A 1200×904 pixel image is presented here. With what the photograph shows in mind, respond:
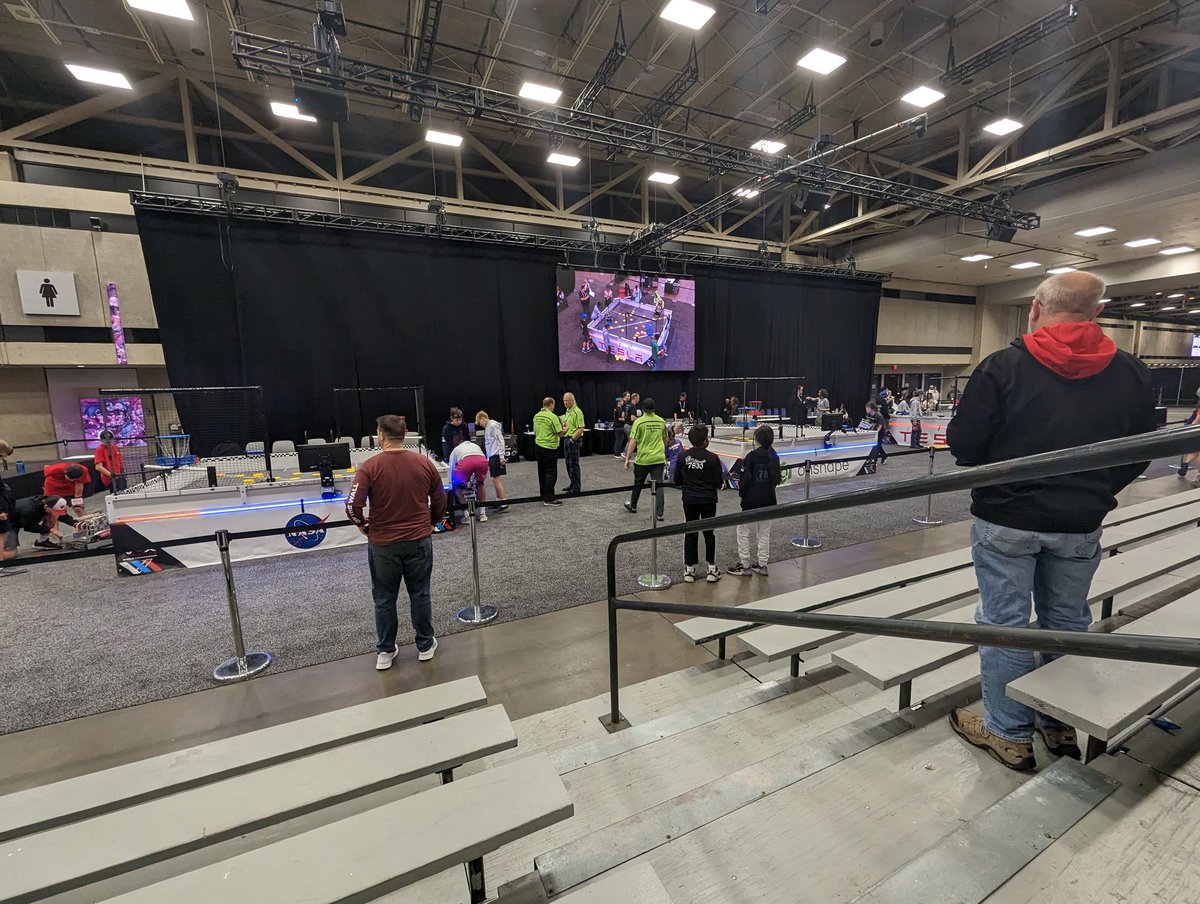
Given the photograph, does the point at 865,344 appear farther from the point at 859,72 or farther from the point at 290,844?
the point at 290,844

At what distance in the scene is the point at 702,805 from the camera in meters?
1.40

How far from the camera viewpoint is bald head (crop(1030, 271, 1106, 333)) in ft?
4.51

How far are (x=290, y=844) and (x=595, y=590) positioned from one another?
302 cm

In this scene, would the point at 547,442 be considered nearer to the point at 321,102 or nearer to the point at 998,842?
the point at 321,102

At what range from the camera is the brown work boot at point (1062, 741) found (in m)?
1.37

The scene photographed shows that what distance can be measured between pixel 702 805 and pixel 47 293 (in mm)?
14308

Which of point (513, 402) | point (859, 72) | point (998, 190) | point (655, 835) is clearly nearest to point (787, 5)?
point (859, 72)

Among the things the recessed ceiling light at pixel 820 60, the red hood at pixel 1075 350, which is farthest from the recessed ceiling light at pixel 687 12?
the red hood at pixel 1075 350

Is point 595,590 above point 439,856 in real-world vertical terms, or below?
below

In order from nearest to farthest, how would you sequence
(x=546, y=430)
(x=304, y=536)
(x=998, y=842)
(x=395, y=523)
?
(x=998, y=842)
(x=395, y=523)
(x=304, y=536)
(x=546, y=430)

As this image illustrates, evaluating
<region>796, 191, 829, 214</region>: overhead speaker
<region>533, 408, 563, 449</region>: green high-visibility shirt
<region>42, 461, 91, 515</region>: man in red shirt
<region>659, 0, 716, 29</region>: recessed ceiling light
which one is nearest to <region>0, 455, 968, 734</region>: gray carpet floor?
<region>533, 408, 563, 449</region>: green high-visibility shirt

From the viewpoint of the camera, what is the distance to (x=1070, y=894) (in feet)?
3.23

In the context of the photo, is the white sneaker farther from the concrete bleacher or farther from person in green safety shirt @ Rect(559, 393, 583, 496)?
person in green safety shirt @ Rect(559, 393, 583, 496)

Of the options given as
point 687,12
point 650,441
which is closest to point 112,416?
point 650,441
